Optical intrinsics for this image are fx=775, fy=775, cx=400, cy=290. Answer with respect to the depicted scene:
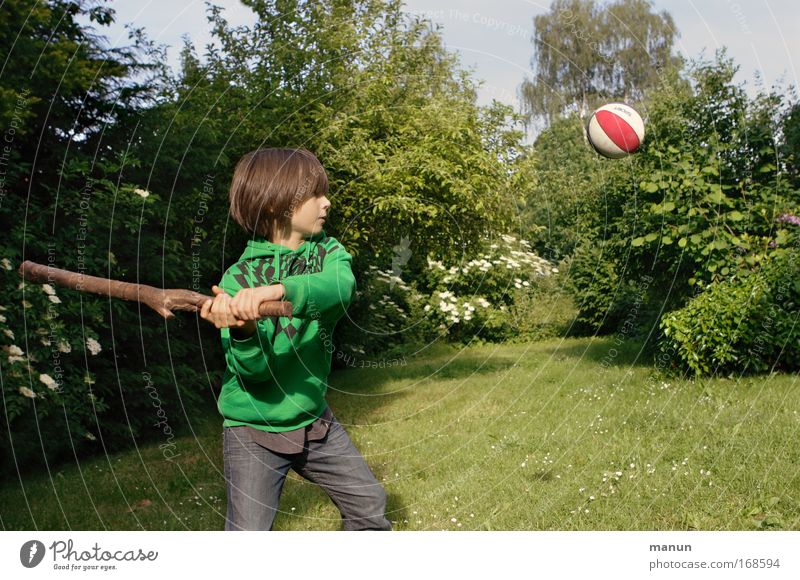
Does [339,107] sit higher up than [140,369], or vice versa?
[339,107]

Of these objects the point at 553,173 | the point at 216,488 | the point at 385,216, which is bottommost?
the point at 216,488

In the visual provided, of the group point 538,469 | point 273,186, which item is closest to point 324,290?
point 273,186

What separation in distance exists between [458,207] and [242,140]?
190 cm

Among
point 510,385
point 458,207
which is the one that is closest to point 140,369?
point 458,207

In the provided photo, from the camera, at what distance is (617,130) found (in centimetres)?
497

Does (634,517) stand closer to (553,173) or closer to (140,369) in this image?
(140,369)

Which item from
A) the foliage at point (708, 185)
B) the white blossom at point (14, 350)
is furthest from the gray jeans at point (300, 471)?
the foliage at point (708, 185)

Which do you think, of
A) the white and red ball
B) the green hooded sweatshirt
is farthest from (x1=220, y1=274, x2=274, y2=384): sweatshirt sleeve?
the white and red ball

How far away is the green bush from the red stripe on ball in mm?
2018

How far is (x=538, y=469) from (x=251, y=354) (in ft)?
9.00

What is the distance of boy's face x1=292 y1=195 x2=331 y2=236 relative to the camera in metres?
2.80

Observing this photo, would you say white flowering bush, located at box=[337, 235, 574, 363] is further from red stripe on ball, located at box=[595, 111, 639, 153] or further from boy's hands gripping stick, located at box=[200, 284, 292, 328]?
boy's hands gripping stick, located at box=[200, 284, 292, 328]

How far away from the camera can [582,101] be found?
287 inches

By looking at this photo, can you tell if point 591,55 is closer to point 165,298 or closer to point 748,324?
point 748,324
